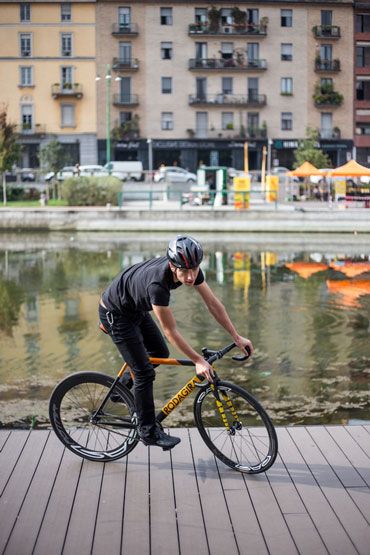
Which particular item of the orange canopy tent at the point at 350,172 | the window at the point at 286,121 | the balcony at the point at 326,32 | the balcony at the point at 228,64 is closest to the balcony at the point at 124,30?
the balcony at the point at 228,64

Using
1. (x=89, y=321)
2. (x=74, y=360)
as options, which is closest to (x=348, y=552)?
(x=74, y=360)

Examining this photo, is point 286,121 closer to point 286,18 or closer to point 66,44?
point 286,18

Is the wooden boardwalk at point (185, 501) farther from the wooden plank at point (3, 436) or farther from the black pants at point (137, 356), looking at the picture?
the black pants at point (137, 356)

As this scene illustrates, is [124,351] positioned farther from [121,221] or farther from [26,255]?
[121,221]

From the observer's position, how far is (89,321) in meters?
14.4

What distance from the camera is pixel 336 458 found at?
5.41 meters

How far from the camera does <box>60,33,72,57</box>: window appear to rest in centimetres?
6384

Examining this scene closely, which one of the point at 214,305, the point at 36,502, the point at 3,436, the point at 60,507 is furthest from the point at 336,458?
the point at 3,436

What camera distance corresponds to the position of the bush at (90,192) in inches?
1548

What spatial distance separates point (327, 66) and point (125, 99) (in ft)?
51.2

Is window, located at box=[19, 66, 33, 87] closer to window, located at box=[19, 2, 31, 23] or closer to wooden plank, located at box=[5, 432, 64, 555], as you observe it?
window, located at box=[19, 2, 31, 23]

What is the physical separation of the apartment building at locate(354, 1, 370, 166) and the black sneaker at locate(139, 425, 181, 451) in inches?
2465

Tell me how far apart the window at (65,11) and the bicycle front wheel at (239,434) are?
204 ft

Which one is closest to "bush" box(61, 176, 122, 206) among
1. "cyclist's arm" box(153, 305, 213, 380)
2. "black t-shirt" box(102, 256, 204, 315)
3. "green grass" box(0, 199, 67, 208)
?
"green grass" box(0, 199, 67, 208)
